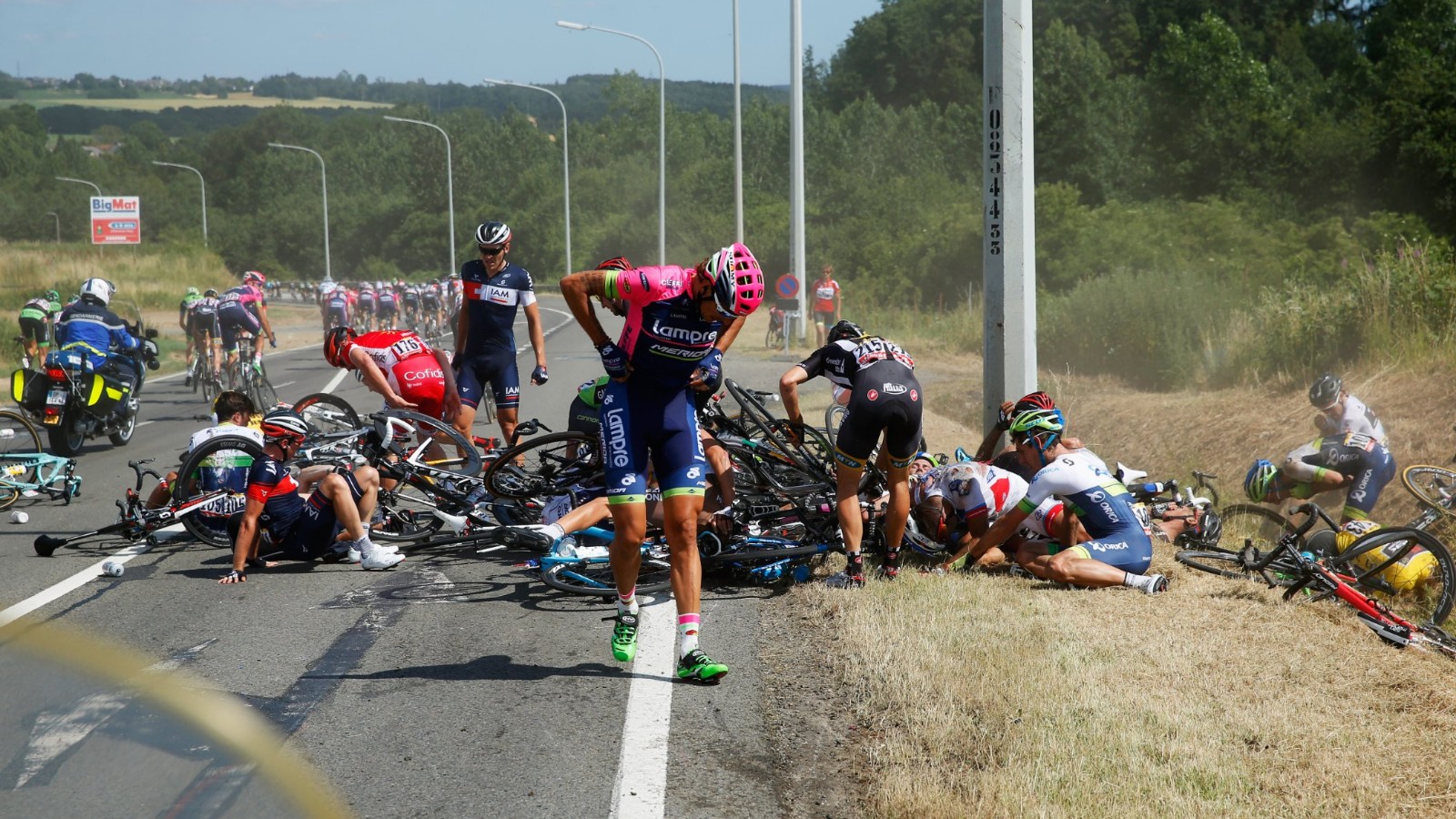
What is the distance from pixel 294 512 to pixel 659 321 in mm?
3621

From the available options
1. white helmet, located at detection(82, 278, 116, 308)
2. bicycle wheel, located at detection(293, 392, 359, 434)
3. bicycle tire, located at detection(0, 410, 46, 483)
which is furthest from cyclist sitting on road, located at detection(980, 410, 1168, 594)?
white helmet, located at detection(82, 278, 116, 308)

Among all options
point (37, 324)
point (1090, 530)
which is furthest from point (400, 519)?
point (37, 324)

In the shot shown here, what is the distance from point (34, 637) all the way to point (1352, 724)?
469 cm

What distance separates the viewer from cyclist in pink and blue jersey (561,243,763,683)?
19.4 feet

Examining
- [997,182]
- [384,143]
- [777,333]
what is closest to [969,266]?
[777,333]

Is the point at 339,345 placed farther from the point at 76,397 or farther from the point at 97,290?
the point at 97,290

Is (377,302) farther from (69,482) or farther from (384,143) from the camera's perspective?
(384,143)

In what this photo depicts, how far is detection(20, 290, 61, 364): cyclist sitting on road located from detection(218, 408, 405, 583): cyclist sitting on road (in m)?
10.9

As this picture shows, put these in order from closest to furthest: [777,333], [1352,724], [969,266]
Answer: [1352,724] < [777,333] < [969,266]

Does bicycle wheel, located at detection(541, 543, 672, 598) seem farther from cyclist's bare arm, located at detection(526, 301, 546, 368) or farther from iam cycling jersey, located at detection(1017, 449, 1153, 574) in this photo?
cyclist's bare arm, located at detection(526, 301, 546, 368)

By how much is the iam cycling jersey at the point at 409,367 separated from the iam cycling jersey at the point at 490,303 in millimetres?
584

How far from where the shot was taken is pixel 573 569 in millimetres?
7648

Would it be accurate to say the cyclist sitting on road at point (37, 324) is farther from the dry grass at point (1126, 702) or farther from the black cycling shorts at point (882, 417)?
the dry grass at point (1126, 702)

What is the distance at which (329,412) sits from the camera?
11680mm
